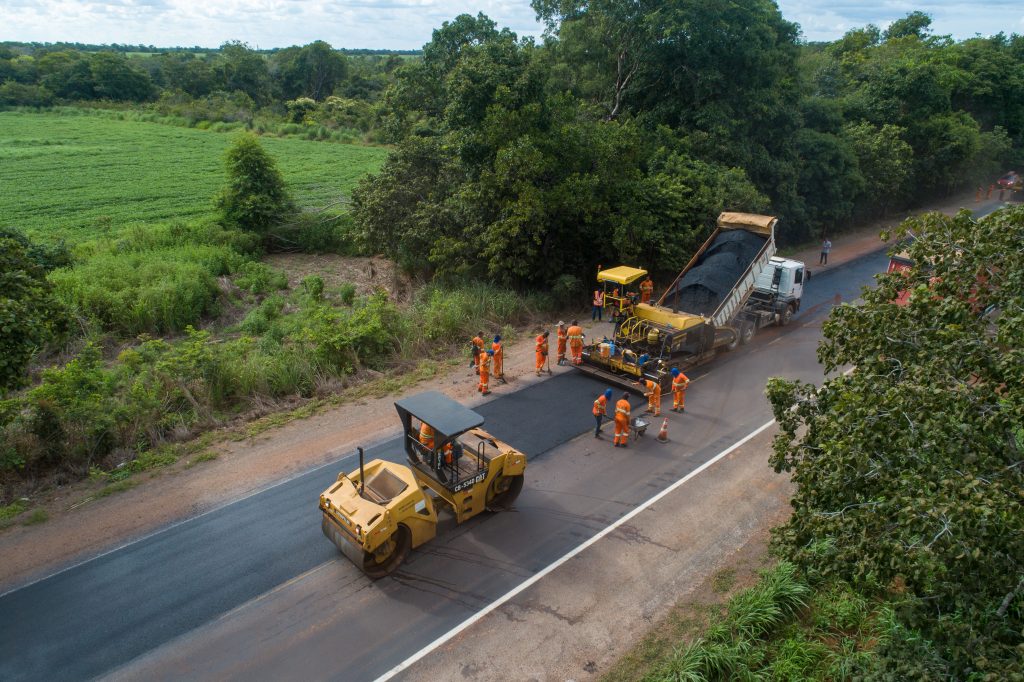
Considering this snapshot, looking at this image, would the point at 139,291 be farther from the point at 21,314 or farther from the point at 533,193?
the point at 533,193

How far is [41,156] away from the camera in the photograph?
4703 cm

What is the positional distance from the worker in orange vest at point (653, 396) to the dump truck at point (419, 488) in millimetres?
4732

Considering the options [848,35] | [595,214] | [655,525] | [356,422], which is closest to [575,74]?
[595,214]

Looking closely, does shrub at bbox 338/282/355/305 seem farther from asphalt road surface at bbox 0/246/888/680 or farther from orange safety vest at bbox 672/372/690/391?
orange safety vest at bbox 672/372/690/391

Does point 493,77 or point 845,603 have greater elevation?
point 493,77

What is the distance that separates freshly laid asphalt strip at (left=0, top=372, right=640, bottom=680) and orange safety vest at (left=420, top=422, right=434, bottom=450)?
2198 millimetres

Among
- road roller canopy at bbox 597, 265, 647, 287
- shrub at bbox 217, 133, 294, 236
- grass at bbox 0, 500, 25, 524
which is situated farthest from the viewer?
shrub at bbox 217, 133, 294, 236

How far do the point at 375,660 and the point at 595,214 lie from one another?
54.8ft

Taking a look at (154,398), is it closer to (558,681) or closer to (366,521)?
→ (366,521)

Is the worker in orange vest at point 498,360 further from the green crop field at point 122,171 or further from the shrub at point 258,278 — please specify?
the green crop field at point 122,171

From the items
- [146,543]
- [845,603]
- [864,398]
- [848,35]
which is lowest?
[146,543]

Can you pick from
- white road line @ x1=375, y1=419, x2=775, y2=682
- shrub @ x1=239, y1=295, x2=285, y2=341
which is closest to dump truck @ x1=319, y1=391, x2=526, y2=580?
white road line @ x1=375, y1=419, x2=775, y2=682

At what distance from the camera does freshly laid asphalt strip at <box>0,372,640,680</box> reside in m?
8.59

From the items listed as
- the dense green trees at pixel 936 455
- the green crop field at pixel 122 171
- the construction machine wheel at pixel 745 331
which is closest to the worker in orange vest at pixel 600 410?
the dense green trees at pixel 936 455
